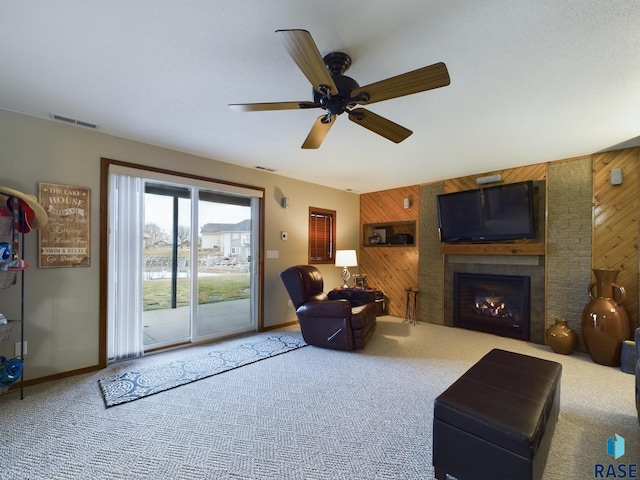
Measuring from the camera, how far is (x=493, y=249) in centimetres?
442

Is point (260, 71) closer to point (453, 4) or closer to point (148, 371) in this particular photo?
point (453, 4)

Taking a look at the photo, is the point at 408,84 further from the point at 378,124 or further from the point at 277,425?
the point at 277,425

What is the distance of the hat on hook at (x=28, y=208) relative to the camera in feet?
7.95

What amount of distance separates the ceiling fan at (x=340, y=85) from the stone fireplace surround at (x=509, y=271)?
3234 mm

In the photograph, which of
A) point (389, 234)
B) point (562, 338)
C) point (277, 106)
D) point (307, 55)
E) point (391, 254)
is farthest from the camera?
point (389, 234)

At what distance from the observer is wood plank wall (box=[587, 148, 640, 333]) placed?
3.38m

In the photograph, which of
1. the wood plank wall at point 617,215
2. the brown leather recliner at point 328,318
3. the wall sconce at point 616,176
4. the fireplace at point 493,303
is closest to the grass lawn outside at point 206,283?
the brown leather recliner at point 328,318

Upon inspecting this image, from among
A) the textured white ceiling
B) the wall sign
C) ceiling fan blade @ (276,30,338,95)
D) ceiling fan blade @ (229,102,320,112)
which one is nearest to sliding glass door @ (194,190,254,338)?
the textured white ceiling

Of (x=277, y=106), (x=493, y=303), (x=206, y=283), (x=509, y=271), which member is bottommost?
(x=493, y=303)

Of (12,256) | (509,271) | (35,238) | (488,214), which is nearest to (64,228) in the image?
(35,238)

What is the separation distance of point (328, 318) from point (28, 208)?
318cm

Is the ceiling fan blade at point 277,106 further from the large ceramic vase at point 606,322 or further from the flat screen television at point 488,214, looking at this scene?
the large ceramic vase at point 606,322

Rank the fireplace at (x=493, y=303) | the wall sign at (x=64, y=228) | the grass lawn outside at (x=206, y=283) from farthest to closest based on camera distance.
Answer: the fireplace at (x=493, y=303) < the grass lawn outside at (x=206, y=283) < the wall sign at (x=64, y=228)

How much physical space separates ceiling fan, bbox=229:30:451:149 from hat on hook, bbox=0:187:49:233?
207cm
